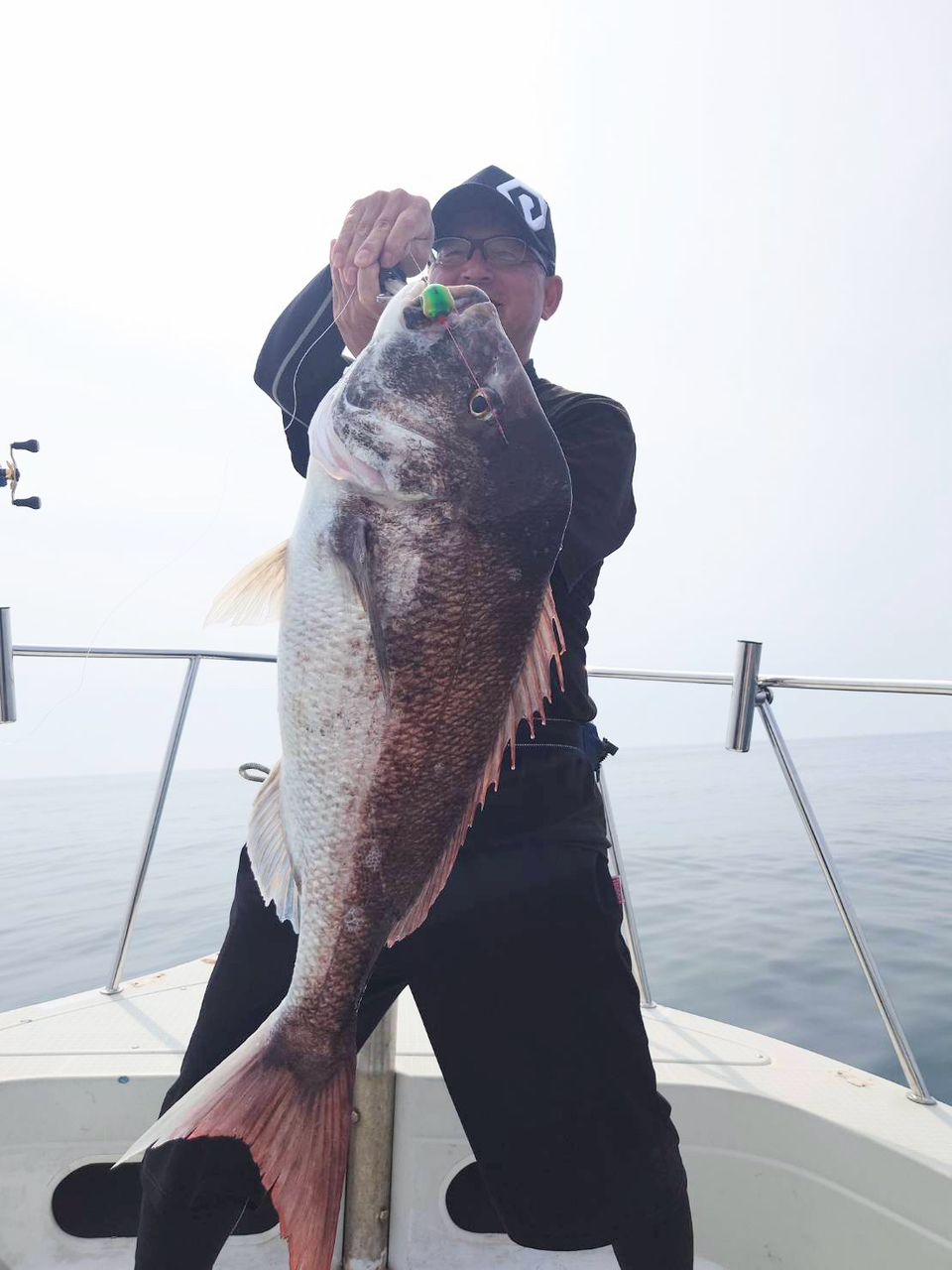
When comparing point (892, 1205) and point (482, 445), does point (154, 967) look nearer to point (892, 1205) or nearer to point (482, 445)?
point (892, 1205)

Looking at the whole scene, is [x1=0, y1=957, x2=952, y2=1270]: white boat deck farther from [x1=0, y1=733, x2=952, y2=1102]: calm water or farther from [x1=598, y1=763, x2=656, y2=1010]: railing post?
[x1=0, y1=733, x2=952, y2=1102]: calm water

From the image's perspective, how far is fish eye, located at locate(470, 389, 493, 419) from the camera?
62.7 inches

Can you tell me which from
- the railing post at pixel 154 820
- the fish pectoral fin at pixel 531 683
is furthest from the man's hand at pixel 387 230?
the railing post at pixel 154 820

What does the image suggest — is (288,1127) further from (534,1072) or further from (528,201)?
(528,201)

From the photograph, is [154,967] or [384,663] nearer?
[384,663]

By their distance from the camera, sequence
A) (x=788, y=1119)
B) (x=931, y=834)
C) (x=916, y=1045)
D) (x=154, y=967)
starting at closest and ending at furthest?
(x=788, y=1119) < (x=916, y=1045) < (x=154, y=967) < (x=931, y=834)

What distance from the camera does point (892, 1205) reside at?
7.52 feet

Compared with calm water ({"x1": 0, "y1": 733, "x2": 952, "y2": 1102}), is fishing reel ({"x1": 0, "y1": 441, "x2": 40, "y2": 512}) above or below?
above

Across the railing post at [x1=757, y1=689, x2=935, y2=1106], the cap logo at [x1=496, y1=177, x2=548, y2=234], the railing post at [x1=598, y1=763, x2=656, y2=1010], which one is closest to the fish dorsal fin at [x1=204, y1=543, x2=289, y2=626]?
Result: the cap logo at [x1=496, y1=177, x2=548, y2=234]

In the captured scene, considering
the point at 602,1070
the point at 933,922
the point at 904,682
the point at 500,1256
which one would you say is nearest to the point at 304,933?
the point at 602,1070

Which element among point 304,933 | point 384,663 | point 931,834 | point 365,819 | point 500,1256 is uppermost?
point 384,663

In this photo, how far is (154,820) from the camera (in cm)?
316

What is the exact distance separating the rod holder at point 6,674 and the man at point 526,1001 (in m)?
1.75

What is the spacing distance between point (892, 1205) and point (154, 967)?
20.9ft
